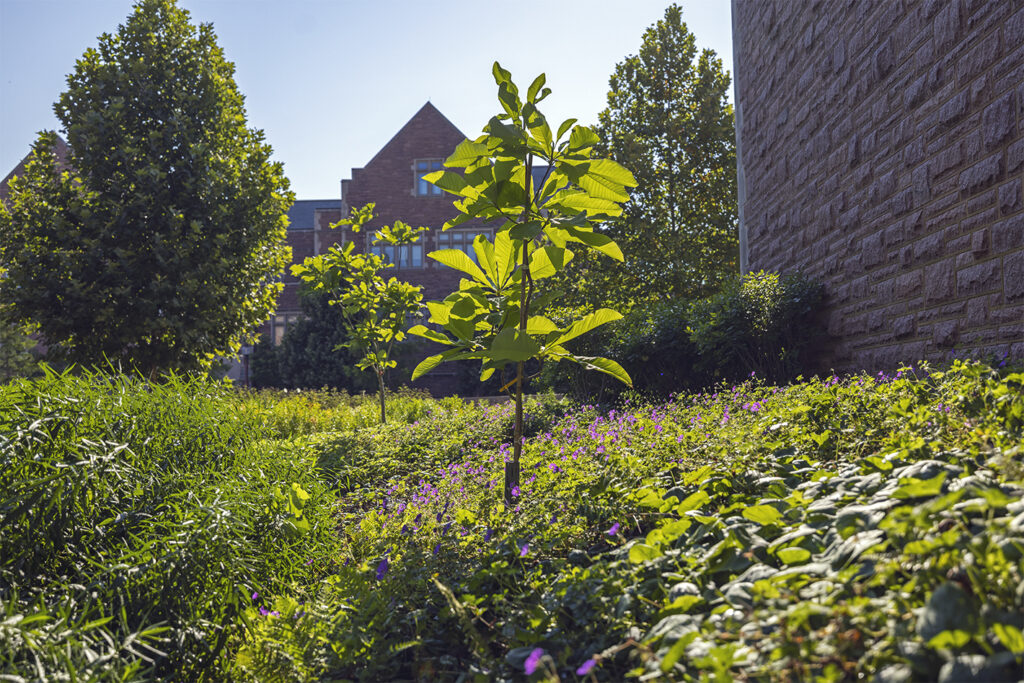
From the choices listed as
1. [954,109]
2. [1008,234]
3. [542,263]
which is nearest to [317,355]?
[542,263]

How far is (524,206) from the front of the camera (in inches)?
126

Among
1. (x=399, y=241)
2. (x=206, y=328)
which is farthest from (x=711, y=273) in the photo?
(x=206, y=328)

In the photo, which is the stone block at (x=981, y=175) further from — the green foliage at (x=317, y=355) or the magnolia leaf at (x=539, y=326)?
the green foliage at (x=317, y=355)

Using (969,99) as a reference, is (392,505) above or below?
below

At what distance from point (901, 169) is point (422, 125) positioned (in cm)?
2334

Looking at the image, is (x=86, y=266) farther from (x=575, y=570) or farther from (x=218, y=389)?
(x=575, y=570)

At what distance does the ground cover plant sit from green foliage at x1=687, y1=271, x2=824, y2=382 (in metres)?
2.73

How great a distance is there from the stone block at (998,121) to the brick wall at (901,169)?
1 centimetres

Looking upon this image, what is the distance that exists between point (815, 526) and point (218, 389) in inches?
166

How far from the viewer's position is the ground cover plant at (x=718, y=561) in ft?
4.18

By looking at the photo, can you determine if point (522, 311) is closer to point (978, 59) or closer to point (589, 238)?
point (589, 238)

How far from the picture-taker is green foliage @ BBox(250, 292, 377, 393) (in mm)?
20938

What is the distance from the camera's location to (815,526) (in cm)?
180

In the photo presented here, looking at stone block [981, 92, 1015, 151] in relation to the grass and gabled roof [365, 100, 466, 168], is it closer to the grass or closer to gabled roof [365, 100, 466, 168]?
the grass
